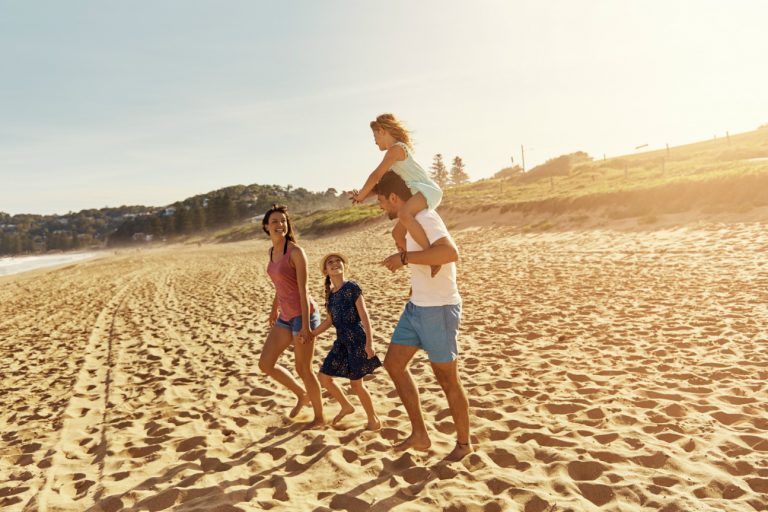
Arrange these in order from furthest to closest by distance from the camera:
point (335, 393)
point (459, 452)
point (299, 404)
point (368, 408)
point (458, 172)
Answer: point (458, 172) → point (299, 404) → point (335, 393) → point (368, 408) → point (459, 452)

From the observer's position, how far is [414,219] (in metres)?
2.93

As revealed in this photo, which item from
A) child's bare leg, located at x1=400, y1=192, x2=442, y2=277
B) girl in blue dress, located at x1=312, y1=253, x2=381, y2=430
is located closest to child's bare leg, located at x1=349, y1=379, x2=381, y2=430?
girl in blue dress, located at x1=312, y1=253, x2=381, y2=430

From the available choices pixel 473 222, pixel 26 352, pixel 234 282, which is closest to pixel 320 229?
pixel 473 222

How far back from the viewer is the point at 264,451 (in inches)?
154

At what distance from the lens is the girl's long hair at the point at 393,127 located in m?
3.18

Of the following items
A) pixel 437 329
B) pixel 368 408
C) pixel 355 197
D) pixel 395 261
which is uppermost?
pixel 355 197

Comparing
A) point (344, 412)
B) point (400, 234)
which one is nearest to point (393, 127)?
point (400, 234)

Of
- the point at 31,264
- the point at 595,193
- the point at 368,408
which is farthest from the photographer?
the point at 31,264

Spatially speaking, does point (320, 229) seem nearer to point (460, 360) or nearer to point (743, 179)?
point (743, 179)

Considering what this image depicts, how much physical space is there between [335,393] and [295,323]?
30.2 inches

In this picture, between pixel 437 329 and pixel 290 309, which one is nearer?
pixel 437 329

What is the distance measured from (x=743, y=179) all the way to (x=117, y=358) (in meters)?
21.4

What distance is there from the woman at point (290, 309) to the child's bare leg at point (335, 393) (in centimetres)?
9

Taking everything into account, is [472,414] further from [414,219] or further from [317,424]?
[414,219]
